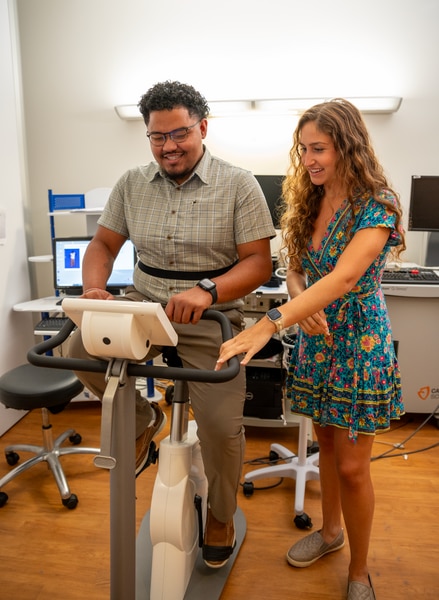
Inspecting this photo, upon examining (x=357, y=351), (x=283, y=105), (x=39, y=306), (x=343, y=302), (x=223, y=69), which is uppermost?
(x=223, y=69)

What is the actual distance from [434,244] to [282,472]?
1.82 meters

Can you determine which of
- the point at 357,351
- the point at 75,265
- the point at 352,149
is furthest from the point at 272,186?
the point at 357,351

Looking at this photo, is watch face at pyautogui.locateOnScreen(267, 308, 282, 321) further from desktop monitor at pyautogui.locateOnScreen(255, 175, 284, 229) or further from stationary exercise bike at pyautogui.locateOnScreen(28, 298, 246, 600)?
desktop monitor at pyautogui.locateOnScreen(255, 175, 284, 229)

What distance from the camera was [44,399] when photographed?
201 centimetres

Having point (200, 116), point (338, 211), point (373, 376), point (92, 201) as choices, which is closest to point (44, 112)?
point (92, 201)

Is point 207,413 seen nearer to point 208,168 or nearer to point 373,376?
point 373,376

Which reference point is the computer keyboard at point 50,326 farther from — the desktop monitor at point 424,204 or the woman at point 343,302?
the desktop monitor at point 424,204

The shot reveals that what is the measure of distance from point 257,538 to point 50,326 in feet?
5.32

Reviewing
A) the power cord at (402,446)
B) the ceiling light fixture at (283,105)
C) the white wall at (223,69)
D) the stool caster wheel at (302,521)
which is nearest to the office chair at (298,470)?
the stool caster wheel at (302,521)

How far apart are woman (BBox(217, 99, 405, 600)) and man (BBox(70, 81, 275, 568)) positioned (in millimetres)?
175

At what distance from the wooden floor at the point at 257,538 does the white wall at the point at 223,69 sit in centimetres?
174

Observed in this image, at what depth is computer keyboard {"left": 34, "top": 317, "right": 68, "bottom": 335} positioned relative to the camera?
262 cm

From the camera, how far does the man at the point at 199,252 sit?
59.2 inches

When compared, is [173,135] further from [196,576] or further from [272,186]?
[196,576]
